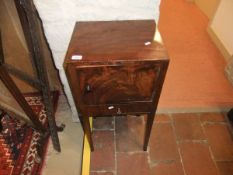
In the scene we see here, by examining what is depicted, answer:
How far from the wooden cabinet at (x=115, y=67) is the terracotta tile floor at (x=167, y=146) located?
0.49 metres

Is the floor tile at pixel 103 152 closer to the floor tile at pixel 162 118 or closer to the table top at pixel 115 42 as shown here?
the floor tile at pixel 162 118

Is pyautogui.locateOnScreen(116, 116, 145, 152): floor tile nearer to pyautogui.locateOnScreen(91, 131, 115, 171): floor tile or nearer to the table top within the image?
pyautogui.locateOnScreen(91, 131, 115, 171): floor tile

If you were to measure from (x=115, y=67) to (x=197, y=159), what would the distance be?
1.02 meters

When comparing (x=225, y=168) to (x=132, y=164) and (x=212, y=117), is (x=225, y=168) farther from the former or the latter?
(x=132, y=164)

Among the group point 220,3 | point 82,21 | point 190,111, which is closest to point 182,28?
point 220,3

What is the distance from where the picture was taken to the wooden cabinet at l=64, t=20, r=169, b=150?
0.84 m

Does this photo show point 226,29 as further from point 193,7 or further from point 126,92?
point 126,92

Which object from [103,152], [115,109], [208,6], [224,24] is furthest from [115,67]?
[208,6]

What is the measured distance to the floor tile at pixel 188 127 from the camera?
5.08 feet

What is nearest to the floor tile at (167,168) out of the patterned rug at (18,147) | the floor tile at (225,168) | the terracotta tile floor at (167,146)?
the terracotta tile floor at (167,146)

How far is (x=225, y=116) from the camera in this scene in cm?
168

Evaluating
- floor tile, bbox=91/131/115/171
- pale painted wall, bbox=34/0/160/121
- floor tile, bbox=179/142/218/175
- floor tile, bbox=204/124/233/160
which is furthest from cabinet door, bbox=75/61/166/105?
floor tile, bbox=204/124/233/160

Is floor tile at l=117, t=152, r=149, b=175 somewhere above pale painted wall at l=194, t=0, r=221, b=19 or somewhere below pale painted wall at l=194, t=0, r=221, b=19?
below

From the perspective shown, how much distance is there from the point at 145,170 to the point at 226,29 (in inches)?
72.0
